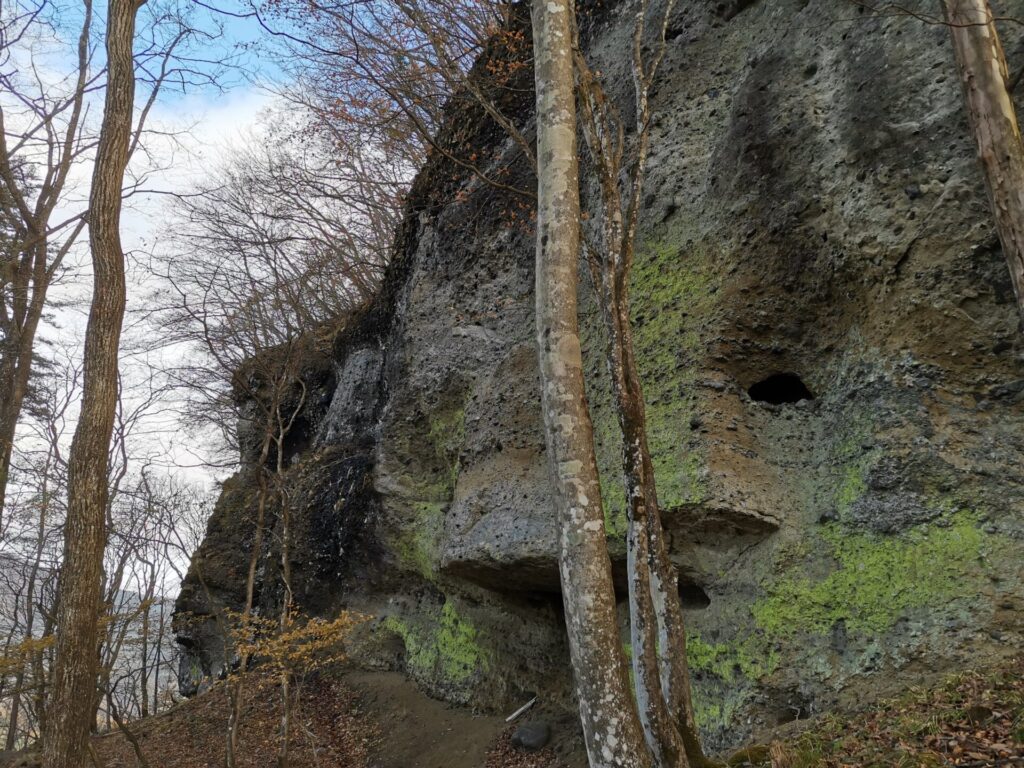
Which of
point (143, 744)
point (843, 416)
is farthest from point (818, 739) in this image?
point (143, 744)

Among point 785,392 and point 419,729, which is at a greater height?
point 785,392

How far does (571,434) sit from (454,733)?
20.1ft

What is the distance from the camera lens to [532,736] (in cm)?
757

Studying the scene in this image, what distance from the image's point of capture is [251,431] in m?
17.4

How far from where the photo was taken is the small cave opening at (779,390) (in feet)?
22.4

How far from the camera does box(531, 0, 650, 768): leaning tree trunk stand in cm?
363

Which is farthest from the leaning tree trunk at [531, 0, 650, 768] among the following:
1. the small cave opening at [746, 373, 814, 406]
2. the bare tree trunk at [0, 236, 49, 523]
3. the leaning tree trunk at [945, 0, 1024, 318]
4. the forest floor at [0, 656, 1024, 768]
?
the bare tree trunk at [0, 236, 49, 523]

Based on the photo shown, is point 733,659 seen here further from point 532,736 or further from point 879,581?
point 532,736

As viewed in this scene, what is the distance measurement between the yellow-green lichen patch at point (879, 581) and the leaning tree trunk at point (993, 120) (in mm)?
1752

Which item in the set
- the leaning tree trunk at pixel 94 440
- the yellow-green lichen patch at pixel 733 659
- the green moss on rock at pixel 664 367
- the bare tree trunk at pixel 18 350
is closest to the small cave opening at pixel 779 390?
the green moss on rock at pixel 664 367

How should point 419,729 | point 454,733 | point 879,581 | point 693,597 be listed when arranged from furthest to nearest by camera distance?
point 419,729 → point 454,733 → point 693,597 → point 879,581

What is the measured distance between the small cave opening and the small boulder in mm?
4385

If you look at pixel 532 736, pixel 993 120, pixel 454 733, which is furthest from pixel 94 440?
pixel 993 120

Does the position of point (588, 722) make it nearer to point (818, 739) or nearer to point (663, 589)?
point (663, 589)
